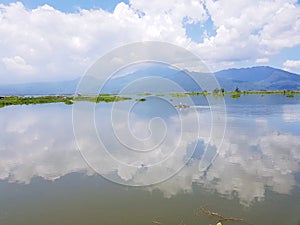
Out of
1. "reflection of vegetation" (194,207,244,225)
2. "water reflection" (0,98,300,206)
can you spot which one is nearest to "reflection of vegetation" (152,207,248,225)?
"reflection of vegetation" (194,207,244,225)

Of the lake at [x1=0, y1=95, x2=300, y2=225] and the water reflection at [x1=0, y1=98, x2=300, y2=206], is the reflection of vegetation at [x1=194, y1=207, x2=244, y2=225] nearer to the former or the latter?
the lake at [x1=0, y1=95, x2=300, y2=225]

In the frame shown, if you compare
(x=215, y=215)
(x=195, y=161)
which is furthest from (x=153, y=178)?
(x=215, y=215)

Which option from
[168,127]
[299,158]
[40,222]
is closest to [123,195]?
[40,222]

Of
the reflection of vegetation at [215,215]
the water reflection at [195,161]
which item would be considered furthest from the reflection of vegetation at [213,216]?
the water reflection at [195,161]

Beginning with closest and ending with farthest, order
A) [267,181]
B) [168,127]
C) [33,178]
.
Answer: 1. [267,181]
2. [33,178]
3. [168,127]

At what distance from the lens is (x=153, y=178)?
30.8ft

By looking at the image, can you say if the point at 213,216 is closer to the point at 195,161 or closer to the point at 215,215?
the point at 215,215

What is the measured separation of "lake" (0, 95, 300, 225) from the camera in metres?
6.85

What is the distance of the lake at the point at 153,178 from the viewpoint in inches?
A: 270

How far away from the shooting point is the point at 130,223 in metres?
6.43

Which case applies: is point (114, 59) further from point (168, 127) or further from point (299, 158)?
point (168, 127)

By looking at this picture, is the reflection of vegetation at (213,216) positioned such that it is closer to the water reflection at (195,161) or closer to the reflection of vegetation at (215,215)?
the reflection of vegetation at (215,215)

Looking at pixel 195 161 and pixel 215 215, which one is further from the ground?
pixel 195 161

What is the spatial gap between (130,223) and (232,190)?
3.19 metres
